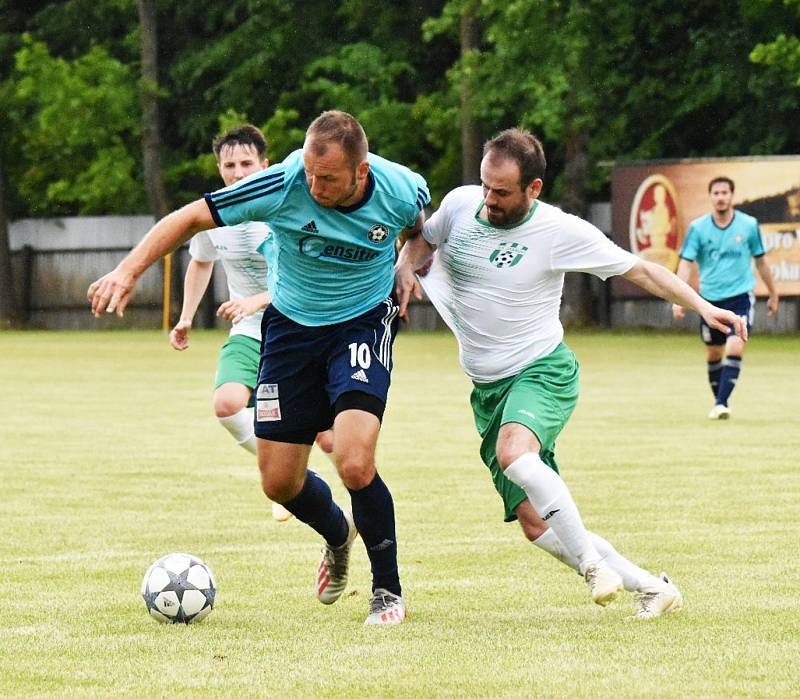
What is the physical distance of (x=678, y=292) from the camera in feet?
21.2

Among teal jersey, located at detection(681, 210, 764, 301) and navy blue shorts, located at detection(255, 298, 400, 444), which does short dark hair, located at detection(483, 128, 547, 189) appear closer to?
navy blue shorts, located at detection(255, 298, 400, 444)

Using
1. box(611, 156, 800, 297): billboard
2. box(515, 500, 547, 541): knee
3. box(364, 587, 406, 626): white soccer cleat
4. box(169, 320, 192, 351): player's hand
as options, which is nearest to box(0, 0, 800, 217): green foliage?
box(611, 156, 800, 297): billboard

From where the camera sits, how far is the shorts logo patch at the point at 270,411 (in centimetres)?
660

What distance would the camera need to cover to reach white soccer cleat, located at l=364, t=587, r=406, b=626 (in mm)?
6188

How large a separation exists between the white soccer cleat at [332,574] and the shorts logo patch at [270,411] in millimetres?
576

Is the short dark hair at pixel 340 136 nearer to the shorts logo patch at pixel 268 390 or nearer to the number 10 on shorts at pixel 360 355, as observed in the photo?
the number 10 on shorts at pixel 360 355

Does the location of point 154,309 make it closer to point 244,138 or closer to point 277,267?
point 244,138

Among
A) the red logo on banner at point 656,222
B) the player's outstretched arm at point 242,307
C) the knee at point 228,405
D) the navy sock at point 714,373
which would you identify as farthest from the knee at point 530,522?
the red logo on banner at point 656,222

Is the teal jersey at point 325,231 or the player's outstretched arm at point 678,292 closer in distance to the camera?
the teal jersey at point 325,231

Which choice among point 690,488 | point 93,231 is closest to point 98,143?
point 93,231

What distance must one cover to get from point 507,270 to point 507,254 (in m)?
0.06

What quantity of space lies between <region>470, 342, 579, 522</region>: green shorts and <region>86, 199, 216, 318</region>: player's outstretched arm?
137cm

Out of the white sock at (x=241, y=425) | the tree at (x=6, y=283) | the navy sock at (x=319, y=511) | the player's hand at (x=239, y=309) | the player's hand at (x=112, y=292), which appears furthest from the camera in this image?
the tree at (x=6, y=283)

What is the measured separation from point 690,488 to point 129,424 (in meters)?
6.23
